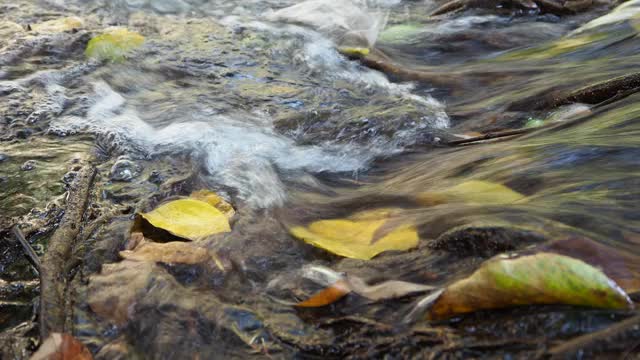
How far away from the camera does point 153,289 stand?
65.1 inches

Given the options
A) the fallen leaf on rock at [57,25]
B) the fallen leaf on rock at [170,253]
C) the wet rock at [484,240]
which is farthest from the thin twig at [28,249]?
the fallen leaf on rock at [57,25]

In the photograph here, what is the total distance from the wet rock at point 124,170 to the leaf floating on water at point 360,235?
895 millimetres

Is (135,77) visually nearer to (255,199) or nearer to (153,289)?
(255,199)

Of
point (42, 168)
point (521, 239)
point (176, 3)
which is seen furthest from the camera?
point (176, 3)

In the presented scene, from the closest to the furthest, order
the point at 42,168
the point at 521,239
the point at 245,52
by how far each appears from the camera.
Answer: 1. the point at 521,239
2. the point at 42,168
3. the point at 245,52

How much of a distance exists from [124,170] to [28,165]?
1.45ft

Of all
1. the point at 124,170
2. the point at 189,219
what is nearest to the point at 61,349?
the point at 189,219

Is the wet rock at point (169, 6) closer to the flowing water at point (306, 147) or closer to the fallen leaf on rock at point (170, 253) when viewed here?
the flowing water at point (306, 147)

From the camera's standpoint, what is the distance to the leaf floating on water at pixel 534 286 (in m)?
1.24

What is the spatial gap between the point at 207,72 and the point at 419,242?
2.53 m

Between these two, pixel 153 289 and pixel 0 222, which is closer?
pixel 153 289

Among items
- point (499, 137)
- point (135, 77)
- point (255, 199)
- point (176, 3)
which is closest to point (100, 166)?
point (255, 199)

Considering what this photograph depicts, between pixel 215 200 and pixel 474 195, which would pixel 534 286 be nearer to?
pixel 474 195

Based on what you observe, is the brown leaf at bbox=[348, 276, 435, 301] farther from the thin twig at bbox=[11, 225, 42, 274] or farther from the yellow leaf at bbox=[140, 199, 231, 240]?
the thin twig at bbox=[11, 225, 42, 274]
